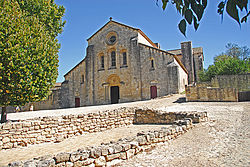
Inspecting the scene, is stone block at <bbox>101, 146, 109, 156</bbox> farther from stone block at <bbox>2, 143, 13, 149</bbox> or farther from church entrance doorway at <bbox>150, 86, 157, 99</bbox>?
church entrance doorway at <bbox>150, 86, 157, 99</bbox>

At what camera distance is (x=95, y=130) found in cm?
1033

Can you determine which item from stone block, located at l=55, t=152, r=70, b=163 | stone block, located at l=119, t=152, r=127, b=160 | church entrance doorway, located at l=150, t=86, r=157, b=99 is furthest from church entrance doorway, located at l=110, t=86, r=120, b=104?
stone block, located at l=55, t=152, r=70, b=163

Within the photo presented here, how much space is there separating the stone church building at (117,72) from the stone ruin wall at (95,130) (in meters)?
12.1

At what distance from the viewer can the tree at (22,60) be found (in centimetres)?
960

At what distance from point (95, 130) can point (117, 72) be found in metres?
16.9

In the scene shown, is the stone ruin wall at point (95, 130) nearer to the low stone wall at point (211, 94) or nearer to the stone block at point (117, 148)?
the stone block at point (117, 148)

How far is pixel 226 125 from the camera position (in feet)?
25.1

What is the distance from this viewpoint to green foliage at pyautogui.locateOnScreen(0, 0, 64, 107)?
9.60 m

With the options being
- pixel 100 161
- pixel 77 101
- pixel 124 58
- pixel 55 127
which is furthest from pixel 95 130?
pixel 77 101

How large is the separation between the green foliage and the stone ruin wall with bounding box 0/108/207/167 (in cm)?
186

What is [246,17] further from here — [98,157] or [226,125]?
[226,125]

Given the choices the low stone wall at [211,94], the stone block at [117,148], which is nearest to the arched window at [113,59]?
the low stone wall at [211,94]

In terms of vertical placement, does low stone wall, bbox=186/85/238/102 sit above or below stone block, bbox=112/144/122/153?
above

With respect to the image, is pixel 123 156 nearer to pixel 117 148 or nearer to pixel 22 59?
pixel 117 148
